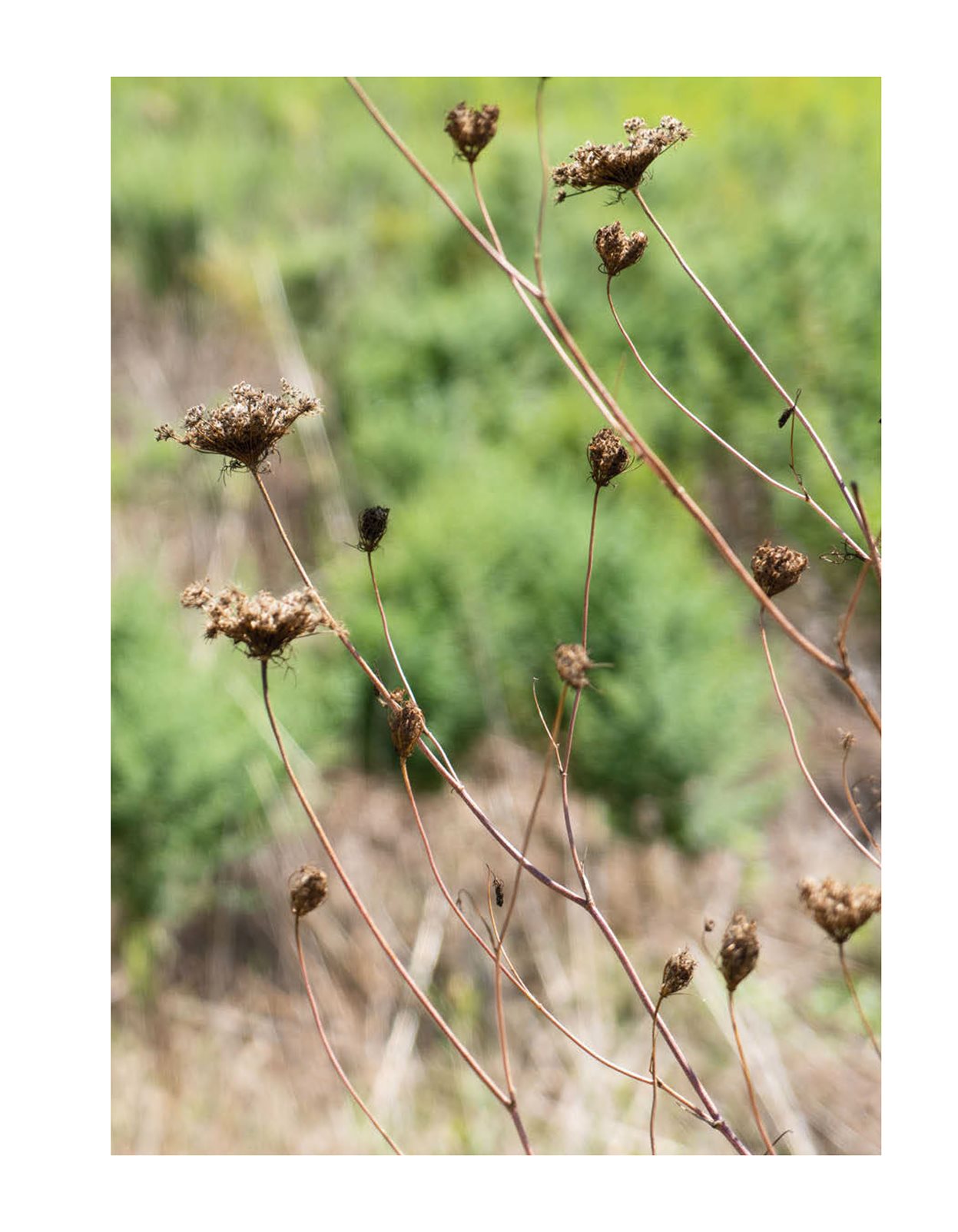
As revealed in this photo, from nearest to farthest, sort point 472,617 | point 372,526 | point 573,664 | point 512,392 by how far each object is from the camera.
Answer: point 573,664 → point 372,526 → point 472,617 → point 512,392

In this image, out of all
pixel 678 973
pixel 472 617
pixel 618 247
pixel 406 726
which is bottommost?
pixel 678 973

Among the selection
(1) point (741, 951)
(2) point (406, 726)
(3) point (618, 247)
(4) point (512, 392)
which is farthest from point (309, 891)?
(4) point (512, 392)

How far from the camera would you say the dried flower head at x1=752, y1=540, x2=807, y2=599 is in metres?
0.53

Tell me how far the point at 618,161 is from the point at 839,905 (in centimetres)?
38

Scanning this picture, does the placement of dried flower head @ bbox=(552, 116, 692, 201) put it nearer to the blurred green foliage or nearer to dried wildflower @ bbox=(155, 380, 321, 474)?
dried wildflower @ bbox=(155, 380, 321, 474)

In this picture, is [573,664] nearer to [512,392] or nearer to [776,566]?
[776,566]

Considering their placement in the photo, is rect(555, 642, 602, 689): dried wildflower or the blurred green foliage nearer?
rect(555, 642, 602, 689): dried wildflower

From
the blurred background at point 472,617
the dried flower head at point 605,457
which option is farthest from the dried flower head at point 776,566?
the blurred background at point 472,617

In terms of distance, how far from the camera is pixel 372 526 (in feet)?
1.77

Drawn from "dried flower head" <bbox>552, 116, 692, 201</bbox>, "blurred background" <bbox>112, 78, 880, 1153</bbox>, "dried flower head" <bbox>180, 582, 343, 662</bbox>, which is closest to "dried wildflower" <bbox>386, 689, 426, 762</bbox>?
"dried flower head" <bbox>180, 582, 343, 662</bbox>

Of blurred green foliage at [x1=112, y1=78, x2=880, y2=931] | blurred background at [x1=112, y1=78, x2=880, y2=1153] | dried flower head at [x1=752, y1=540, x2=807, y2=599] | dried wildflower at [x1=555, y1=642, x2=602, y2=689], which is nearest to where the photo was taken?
dried wildflower at [x1=555, y1=642, x2=602, y2=689]

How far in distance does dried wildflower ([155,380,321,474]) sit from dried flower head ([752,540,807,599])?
9.6 inches
